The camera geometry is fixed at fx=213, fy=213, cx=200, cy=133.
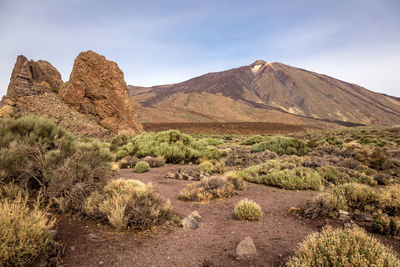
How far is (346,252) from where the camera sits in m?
2.34

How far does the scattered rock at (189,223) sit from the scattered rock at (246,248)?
42.8 inches

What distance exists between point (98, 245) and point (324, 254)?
3.08 meters

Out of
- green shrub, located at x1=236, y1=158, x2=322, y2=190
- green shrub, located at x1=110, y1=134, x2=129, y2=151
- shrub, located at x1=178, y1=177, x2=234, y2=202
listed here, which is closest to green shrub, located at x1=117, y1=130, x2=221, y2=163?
green shrub, located at x1=110, y1=134, x2=129, y2=151

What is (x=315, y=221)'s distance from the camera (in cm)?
428

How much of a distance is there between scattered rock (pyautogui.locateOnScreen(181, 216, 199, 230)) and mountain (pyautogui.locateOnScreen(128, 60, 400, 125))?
2853 inches

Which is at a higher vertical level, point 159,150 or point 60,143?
point 60,143

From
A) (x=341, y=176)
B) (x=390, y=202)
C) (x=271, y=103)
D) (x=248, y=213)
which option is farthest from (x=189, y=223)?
(x=271, y=103)

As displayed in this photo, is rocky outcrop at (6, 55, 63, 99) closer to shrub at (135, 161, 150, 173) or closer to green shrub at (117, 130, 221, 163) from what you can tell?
green shrub at (117, 130, 221, 163)

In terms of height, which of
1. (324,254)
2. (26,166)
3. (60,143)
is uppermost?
(60,143)

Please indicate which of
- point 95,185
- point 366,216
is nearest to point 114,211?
point 95,185

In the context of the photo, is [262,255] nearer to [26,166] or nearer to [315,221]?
[315,221]

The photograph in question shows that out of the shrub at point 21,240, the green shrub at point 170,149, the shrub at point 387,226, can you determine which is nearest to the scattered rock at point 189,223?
the shrub at point 21,240

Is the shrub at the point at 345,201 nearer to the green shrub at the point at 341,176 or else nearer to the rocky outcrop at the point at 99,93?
the green shrub at the point at 341,176

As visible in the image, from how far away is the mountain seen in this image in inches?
3811
